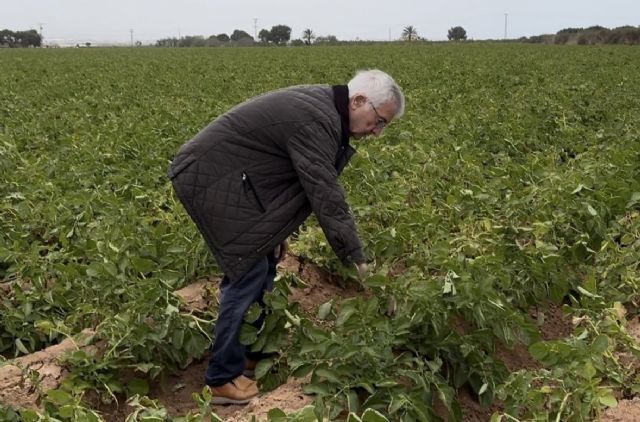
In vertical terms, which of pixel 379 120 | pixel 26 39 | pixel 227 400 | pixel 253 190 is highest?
pixel 26 39

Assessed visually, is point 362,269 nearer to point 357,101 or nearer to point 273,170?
point 273,170

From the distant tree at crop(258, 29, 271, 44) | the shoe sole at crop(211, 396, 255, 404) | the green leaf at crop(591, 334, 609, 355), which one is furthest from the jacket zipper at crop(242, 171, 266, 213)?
the distant tree at crop(258, 29, 271, 44)

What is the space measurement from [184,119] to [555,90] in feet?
22.1

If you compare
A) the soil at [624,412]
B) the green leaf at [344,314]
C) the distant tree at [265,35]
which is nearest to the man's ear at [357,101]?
the green leaf at [344,314]

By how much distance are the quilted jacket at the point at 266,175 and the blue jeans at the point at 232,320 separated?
0.07 meters

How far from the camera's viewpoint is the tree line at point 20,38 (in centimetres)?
9351

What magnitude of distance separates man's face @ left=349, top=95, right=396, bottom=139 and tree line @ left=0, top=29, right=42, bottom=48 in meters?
100.0

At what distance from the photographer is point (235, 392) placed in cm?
313

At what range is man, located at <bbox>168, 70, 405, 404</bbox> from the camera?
2.82 metres

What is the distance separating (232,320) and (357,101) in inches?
41.1

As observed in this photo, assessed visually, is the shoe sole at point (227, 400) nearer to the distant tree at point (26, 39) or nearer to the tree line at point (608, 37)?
the tree line at point (608, 37)

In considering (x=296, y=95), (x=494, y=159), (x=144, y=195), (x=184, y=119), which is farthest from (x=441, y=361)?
(x=184, y=119)

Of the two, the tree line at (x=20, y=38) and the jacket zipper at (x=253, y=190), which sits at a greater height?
the tree line at (x=20, y=38)

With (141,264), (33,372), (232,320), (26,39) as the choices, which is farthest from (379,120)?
(26,39)
